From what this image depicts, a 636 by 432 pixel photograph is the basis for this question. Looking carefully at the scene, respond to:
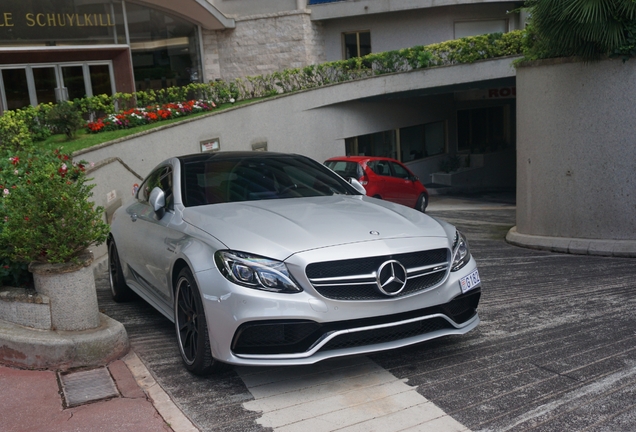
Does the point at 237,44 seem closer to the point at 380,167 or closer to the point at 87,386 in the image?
the point at 380,167

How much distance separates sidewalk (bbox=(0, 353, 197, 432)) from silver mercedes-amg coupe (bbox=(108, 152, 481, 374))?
1.36 feet

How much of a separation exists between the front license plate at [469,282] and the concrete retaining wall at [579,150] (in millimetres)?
5350

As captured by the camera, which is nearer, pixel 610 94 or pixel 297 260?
pixel 297 260

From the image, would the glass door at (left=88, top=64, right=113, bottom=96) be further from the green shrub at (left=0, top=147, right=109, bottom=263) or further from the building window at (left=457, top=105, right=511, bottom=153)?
the green shrub at (left=0, top=147, right=109, bottom=263)

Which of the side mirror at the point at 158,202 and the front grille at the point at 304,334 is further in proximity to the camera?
the side mirror at the point at 158,202

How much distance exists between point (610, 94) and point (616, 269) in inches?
109

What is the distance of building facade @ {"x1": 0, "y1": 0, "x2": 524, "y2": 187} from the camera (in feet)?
72.3

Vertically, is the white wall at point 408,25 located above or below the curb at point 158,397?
above

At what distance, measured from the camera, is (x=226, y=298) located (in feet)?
14.9

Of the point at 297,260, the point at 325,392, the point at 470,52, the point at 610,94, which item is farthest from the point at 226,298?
the point at 470,52

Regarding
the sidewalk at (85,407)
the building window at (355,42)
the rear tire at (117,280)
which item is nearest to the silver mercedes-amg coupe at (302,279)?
the sidewalk at (85,407)

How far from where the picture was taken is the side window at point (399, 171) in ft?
61.0

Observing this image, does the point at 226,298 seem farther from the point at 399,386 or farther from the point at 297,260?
the point at 399,386

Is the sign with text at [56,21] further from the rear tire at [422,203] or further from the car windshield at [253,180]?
the car windshield at [253,180]
